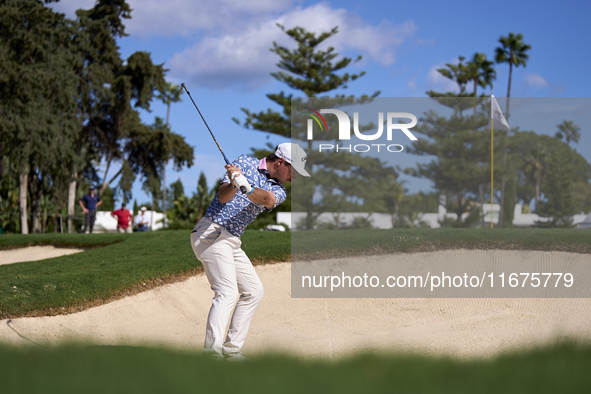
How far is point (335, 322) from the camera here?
851cm

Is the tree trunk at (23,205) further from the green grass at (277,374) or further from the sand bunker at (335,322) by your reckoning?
the green grass at (277,374)

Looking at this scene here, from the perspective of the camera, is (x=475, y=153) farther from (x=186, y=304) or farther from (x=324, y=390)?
(x=324, y=390)

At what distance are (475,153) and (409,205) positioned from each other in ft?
10.5

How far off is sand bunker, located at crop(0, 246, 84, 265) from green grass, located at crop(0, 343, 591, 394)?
14.6m

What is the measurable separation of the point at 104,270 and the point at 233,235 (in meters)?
5.80

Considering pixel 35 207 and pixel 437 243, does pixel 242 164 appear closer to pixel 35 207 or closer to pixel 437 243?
pixel 437 243

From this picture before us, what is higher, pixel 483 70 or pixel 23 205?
pixel 483 70

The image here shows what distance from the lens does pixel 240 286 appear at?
5.19 meters

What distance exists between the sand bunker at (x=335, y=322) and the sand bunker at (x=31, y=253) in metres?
8.10

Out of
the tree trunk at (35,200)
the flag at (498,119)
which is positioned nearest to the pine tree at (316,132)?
the flag at (498,119)

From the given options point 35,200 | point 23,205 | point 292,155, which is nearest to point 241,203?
point 292,155

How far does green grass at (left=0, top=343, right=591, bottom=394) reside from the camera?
2.10m

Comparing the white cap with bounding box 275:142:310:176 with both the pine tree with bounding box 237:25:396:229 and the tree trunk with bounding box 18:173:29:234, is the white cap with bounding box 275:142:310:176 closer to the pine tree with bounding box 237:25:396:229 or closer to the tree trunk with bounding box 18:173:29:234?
the pine tree with bounding box 237:25:396:229

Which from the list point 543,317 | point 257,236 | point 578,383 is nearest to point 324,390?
point 578,383
